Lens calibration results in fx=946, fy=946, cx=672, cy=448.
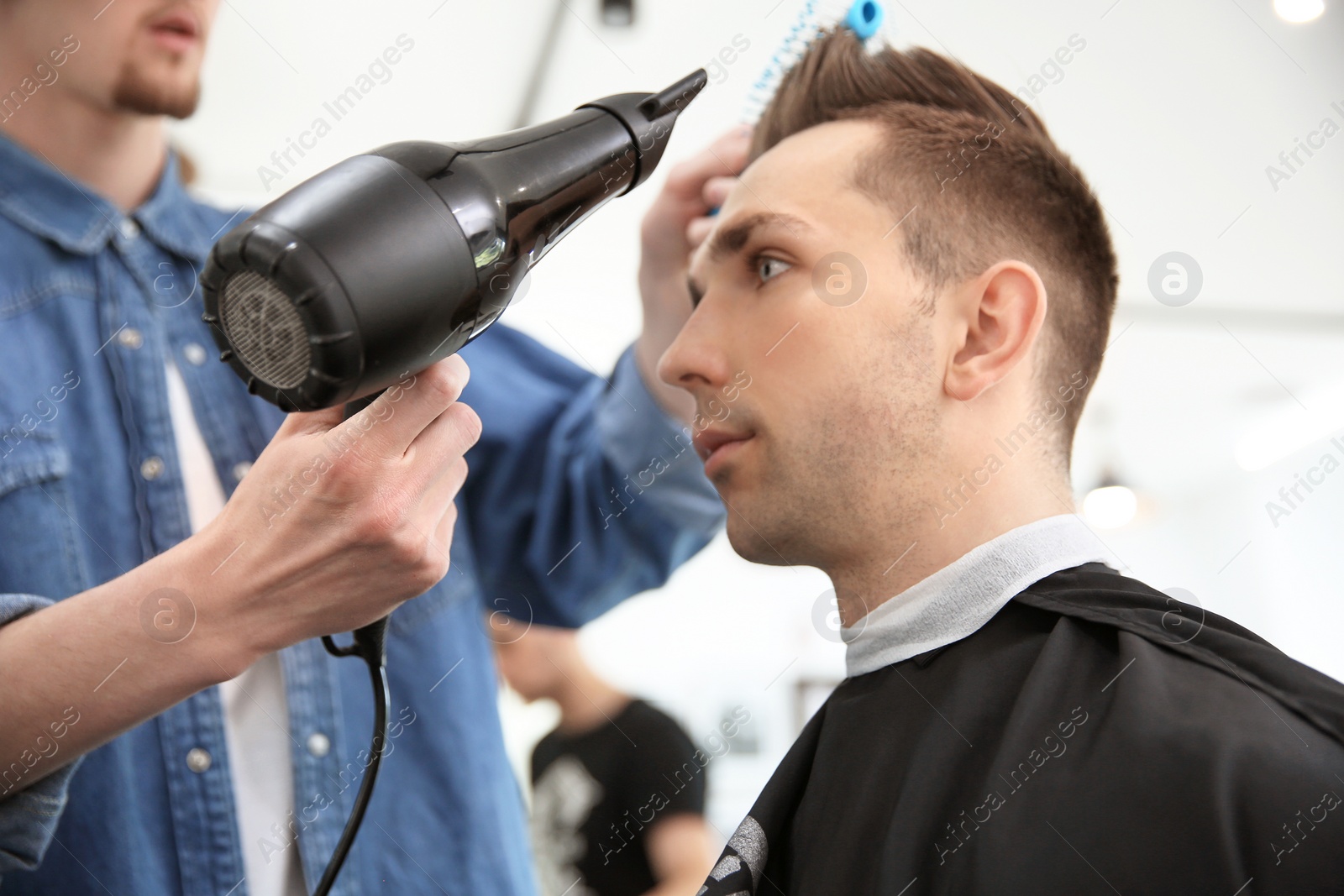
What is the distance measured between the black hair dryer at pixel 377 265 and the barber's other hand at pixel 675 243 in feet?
1.88

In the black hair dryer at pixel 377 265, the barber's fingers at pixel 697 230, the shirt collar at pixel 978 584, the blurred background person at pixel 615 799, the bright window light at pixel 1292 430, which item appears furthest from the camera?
the bright window light at pixel 1292 430

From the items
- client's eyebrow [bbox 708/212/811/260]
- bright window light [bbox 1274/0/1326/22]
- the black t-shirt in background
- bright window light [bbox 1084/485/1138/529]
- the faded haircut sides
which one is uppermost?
bright window light [bbox 1274/0/1326/22]

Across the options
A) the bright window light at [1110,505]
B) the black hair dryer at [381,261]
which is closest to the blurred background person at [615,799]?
the black hair dryer at [381,261]

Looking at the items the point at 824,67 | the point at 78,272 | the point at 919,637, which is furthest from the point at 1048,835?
the point at 78,272

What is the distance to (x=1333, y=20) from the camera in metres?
2.39

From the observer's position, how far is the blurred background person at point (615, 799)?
2.83 metres

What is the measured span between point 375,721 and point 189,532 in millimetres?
366

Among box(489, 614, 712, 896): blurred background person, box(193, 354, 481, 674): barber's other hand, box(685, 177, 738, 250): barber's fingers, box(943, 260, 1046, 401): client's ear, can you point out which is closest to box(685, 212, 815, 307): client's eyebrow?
box(685, 177, 738, 250): barber's fingers

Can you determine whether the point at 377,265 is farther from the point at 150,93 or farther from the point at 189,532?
the point at 150,93

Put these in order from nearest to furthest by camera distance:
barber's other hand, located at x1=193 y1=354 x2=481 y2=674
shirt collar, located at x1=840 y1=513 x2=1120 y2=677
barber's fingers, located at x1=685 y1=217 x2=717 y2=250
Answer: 1. barber's other hand, located at x1=193 y1=354 x2=481 y2=674
2. shirt collar, located at x1=840 y1=513 x2=1120 y2=677
3. barber's fingers, located at x1=685 y1=217 x2=717 y2=250

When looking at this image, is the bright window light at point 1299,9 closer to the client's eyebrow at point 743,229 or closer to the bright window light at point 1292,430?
the client's eyebrow at point 743,229

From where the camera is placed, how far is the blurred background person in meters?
2.83

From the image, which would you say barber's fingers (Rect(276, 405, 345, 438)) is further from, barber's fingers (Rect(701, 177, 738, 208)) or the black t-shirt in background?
the black t-shirt in background

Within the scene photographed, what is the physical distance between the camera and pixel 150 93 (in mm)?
1186
